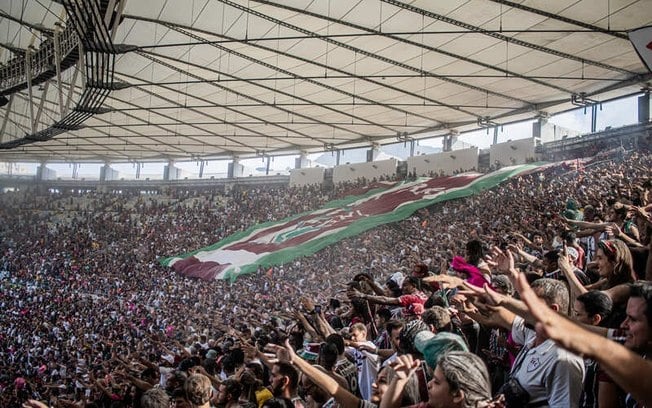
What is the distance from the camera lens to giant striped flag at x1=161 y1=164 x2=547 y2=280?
724 inches

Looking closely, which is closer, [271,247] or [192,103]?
[271,247]

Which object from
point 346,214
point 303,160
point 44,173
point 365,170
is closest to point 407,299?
point 346,214

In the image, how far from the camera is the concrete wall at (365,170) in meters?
29.3

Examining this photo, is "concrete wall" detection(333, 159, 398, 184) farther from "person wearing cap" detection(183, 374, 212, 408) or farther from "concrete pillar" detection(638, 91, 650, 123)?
"person wearing cap" detection(183, 374, 212, 408)

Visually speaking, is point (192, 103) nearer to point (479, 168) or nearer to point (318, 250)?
point (318, 250)

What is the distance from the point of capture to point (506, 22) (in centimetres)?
1366

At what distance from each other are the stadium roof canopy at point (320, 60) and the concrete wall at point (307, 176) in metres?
6.11

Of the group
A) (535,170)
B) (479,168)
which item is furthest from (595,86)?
(479,168)

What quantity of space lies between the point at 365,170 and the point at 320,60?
13.3 m

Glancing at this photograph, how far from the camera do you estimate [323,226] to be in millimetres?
20797

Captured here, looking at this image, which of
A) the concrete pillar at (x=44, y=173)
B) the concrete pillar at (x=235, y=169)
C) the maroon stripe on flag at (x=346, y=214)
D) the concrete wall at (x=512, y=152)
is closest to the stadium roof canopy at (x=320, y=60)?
the concrete wall at (x=512, y=152)

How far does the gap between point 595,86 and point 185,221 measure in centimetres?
2230

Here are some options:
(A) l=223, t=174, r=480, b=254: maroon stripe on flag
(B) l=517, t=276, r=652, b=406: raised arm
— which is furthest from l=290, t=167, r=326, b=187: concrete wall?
(B) l=517, t=276, r=652, b=406: raised arm

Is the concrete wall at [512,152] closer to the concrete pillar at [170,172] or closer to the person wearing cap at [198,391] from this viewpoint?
the person wearing cap at [198,391]
